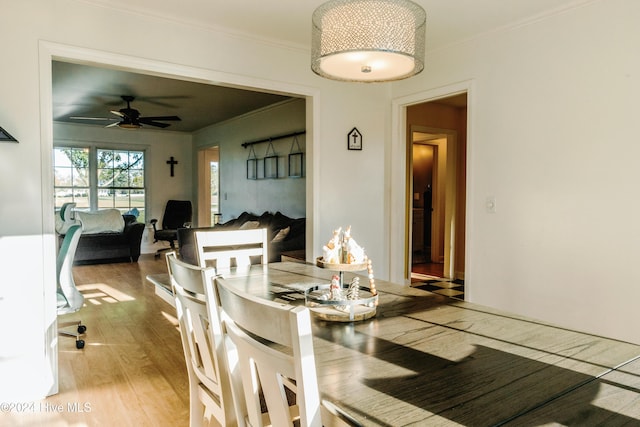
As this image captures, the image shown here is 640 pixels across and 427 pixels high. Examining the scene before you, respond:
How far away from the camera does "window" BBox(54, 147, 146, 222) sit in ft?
28.1

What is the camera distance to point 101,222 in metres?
7.15

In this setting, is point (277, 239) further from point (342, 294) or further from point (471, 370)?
point (471, 370)

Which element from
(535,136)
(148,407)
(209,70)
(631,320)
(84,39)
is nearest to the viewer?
(148,407)

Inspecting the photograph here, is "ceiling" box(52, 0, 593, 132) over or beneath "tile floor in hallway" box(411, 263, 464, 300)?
over

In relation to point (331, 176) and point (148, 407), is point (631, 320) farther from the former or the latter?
point (148, 407)

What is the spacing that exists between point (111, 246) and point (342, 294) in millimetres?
6352

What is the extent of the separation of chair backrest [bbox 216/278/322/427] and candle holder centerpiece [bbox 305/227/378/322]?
0.35 metres

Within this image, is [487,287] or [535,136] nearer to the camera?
[535,136]

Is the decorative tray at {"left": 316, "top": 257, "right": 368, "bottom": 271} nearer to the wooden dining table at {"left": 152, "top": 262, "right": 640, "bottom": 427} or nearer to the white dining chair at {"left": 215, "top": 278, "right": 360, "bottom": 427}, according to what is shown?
the wooden dining table at {"left": 152, "top": 262, "right": 640, "bottom": 427}

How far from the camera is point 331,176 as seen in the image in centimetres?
397

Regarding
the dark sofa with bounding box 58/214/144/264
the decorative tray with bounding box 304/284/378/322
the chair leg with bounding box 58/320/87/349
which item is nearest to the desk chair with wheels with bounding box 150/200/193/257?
the dark sofa with bounding box 58/214/144/264

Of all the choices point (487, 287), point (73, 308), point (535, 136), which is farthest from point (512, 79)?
point (73, 308)

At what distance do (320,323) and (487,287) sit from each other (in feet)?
7.56

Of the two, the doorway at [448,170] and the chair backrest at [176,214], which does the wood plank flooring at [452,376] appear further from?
the chair backrest at [176,214]
